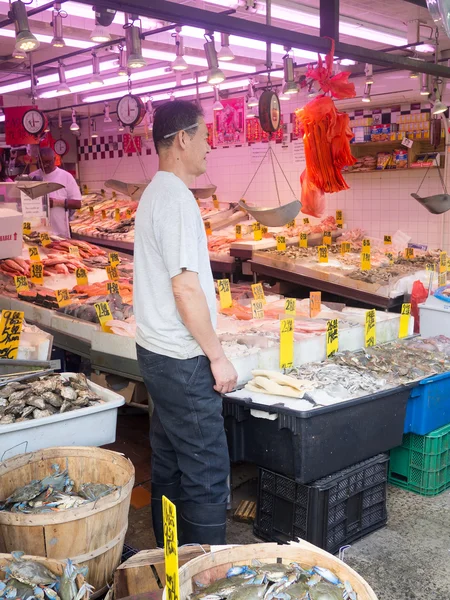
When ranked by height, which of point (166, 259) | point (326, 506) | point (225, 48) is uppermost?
point (225, 48)

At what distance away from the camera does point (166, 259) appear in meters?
2.84

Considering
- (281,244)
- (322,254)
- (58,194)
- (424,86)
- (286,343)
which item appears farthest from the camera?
(58,194)

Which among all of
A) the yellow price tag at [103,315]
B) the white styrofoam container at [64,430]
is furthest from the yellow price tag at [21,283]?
the white styrofoam container at [64,430]

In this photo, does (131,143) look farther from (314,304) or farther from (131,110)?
(314,304)

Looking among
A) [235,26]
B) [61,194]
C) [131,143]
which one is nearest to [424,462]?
[235,26]

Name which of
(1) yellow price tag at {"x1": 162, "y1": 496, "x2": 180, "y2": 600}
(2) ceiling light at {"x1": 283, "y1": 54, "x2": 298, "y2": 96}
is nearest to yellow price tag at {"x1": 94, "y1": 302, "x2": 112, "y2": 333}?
(2) ceiling light at {"x1": 283, "y1": 54, "x2": 298, "y2": 96}

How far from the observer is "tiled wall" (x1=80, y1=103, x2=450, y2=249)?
9.39 m

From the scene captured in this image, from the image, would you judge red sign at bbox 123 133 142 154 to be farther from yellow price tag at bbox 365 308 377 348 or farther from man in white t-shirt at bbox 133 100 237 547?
man in white t-shirt at bbox 133 100 237 547

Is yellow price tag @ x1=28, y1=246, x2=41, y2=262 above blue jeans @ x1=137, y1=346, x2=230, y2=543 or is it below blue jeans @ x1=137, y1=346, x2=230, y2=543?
above

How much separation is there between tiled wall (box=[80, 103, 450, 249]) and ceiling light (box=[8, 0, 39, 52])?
6.53 m

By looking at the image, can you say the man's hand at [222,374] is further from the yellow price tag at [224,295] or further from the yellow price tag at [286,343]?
the yellow price tag at [224,295]

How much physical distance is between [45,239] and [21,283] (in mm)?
2087

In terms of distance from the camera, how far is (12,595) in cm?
186

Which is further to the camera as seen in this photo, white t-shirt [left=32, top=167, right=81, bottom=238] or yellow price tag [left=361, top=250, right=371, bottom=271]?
white t-shirt [left=32, top=167, right=81, bottom=238]
